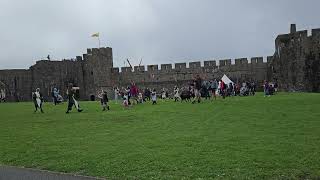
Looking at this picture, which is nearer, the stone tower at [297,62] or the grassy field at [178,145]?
the grassy field at [178,145]

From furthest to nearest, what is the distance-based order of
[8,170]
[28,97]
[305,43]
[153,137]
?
[28,97] → [305,43] → [153,137] → [8,170]

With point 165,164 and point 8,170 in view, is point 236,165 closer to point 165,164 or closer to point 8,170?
point 165,164

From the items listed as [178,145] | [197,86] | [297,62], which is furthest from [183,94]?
[178,145]

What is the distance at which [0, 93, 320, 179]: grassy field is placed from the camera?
429 inches

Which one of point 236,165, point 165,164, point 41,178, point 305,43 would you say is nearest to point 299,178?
point 236,165

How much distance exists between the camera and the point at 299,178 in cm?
991

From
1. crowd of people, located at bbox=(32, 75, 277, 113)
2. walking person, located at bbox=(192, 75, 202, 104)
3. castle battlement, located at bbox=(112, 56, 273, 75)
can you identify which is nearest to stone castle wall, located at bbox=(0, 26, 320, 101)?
castle battlement, located at bbox=(112, 56, 273, 75)

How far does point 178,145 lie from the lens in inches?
542

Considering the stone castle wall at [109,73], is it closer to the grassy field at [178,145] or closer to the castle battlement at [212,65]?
the castle battlement at [212,65]

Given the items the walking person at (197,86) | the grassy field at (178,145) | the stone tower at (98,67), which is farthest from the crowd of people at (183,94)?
the stone tower at (98,67)

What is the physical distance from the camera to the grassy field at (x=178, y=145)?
10.9m

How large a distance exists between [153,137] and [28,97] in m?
48.1

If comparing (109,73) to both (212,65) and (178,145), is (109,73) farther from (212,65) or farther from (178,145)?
(178,145)

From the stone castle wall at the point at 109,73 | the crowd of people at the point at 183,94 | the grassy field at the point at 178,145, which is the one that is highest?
the stone castle wall at the point at 109,73
